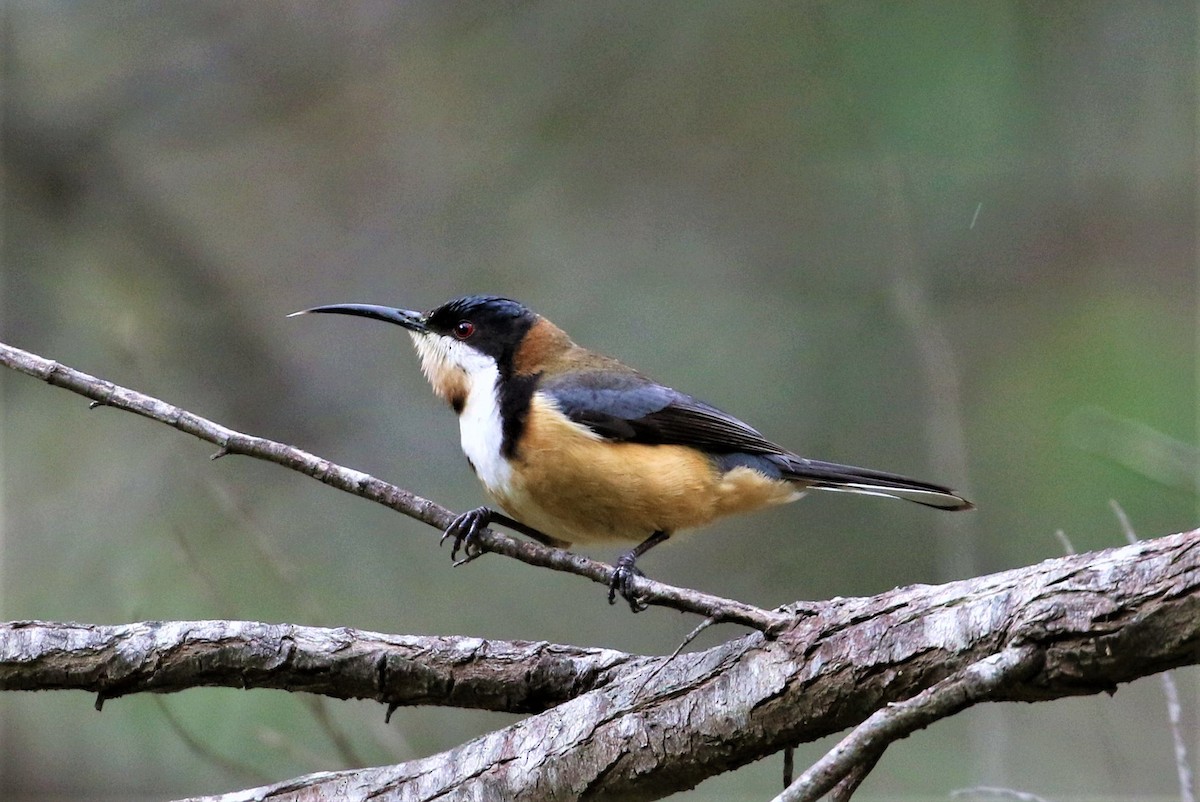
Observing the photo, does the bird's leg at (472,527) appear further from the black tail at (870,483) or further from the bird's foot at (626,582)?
the black tail at (870,483)

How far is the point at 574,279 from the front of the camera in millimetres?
8531

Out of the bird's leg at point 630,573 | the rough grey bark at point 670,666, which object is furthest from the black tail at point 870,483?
the rough grey bark at point 670,666

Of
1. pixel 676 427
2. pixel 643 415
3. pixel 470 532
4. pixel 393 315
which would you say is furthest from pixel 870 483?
pixel 393 315

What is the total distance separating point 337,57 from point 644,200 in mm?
2398

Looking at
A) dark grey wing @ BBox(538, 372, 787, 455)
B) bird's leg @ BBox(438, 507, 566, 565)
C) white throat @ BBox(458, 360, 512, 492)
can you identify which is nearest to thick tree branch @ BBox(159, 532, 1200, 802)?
bird's leg @ BBox(438, 507, 566, 565)

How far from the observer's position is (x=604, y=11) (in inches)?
329

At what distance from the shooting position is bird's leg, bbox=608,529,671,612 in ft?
12.1

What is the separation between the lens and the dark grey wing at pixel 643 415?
4.49 meters

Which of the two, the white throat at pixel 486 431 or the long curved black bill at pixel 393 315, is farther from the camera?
the long curved black bill at pixel 393 315

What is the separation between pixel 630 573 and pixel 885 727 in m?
1.65

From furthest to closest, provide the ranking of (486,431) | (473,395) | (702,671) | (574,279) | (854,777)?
(574,279) → (473,395) → (486,431) → (702,671) → (854,777)

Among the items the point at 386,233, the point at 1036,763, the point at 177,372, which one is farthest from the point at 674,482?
the point at 386,233

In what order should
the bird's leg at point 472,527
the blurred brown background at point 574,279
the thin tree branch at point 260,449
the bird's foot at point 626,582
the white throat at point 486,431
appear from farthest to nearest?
1. the blurred brown background at point 574,279
2. the white throat at point 486,431
3. the bird's leg at point 472,527
4. the bird's foot at point 626,582
5. the thin tree branch at point 260,449

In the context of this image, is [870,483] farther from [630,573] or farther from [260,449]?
[260,449]
